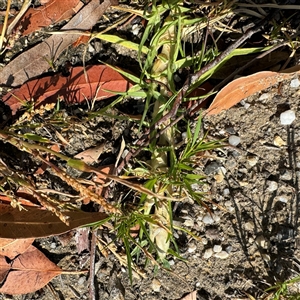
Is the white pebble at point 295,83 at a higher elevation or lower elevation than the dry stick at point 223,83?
lower

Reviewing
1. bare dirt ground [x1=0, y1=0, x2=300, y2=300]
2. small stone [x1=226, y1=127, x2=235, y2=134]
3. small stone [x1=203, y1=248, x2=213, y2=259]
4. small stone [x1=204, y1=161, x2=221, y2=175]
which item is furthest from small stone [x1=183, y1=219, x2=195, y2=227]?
small stone [x1=226, y1=127, x2=235, y2=134]

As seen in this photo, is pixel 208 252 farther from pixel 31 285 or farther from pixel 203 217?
pixel 31 285

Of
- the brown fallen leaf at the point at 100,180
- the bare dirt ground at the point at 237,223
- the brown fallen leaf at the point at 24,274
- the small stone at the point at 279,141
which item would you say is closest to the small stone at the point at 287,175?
the bare dirt ground at the point at 237,223

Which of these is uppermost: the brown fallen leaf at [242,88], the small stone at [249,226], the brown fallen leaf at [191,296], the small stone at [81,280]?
the brown fallen leaf at [242,88]

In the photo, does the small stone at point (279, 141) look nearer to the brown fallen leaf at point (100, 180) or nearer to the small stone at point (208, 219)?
the small stone at point (208, 219)

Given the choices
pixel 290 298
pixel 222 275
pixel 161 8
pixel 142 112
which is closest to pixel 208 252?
pixel 222 275

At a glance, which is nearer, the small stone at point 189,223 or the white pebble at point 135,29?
the small stone at point 189,223
